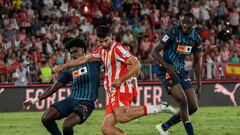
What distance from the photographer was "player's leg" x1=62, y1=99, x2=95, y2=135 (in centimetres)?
1255

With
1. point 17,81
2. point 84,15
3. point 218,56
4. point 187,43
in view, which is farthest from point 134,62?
point 84,15

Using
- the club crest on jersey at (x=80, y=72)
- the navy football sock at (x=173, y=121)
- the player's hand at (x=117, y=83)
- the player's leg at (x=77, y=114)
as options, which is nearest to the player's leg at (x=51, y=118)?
the player's leg at (x=77, y=114)

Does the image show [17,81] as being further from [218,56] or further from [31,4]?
[218,56]

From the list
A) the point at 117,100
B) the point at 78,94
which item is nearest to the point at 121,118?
the point at 117,100

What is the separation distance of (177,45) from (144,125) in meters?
4.54

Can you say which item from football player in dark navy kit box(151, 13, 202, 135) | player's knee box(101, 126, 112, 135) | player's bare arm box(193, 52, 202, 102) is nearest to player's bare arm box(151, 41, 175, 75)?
football player in dark navy kit box(151, 13, 202, 135)

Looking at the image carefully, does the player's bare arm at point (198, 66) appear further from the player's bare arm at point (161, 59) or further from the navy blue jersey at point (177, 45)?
the player's bare arm at point (161, 59)

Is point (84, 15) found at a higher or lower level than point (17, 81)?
higher

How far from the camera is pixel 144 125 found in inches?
728

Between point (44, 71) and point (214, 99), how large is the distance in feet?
20.3

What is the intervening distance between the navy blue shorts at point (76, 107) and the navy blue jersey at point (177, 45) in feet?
6.91

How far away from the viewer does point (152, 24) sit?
105 ft

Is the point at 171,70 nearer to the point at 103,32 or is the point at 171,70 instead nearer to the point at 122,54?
the point at 122,54

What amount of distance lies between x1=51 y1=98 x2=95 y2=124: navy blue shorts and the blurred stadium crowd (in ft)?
42.5
